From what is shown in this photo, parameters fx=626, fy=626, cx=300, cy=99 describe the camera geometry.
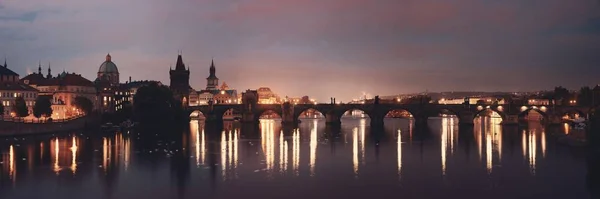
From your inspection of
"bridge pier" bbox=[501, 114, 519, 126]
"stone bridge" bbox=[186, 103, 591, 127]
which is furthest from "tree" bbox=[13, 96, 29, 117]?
"bridge pier" bbox=[501, 114, 519, 126]

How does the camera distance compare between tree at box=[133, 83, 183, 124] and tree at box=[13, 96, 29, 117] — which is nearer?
tree at box=[13, 96, 29, 117]

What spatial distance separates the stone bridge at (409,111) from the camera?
96.9 m

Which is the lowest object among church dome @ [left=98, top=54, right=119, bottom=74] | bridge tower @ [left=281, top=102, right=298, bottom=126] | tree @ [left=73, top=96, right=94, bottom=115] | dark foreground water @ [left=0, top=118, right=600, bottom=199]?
dark foreground water @ [left=0, top=118, right=600, bottom=199]

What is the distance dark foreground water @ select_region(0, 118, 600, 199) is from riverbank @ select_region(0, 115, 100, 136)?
7.79ft

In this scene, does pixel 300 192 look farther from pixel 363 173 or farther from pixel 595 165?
pixel 595 165

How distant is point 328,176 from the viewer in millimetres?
39250

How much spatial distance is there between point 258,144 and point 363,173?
22422 mm

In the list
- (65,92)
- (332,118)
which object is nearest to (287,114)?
(332,118)

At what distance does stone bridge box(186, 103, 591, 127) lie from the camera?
96938mm

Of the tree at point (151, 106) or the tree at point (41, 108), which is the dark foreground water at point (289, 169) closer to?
the tree at point (41, 108)

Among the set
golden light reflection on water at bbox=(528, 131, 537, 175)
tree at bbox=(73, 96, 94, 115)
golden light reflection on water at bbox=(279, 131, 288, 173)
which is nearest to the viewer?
golden light reflection on water at bbox=(279, 131, 288, 173)

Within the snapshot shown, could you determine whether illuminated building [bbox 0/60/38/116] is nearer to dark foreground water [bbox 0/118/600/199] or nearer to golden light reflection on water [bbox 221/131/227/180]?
dark foreground water [bbox 0/118/600/199]

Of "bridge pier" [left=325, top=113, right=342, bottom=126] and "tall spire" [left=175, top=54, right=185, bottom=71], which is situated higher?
"tall spire" [left=175, top=54, right=185, bottom=71]

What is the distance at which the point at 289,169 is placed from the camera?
4188 cm
